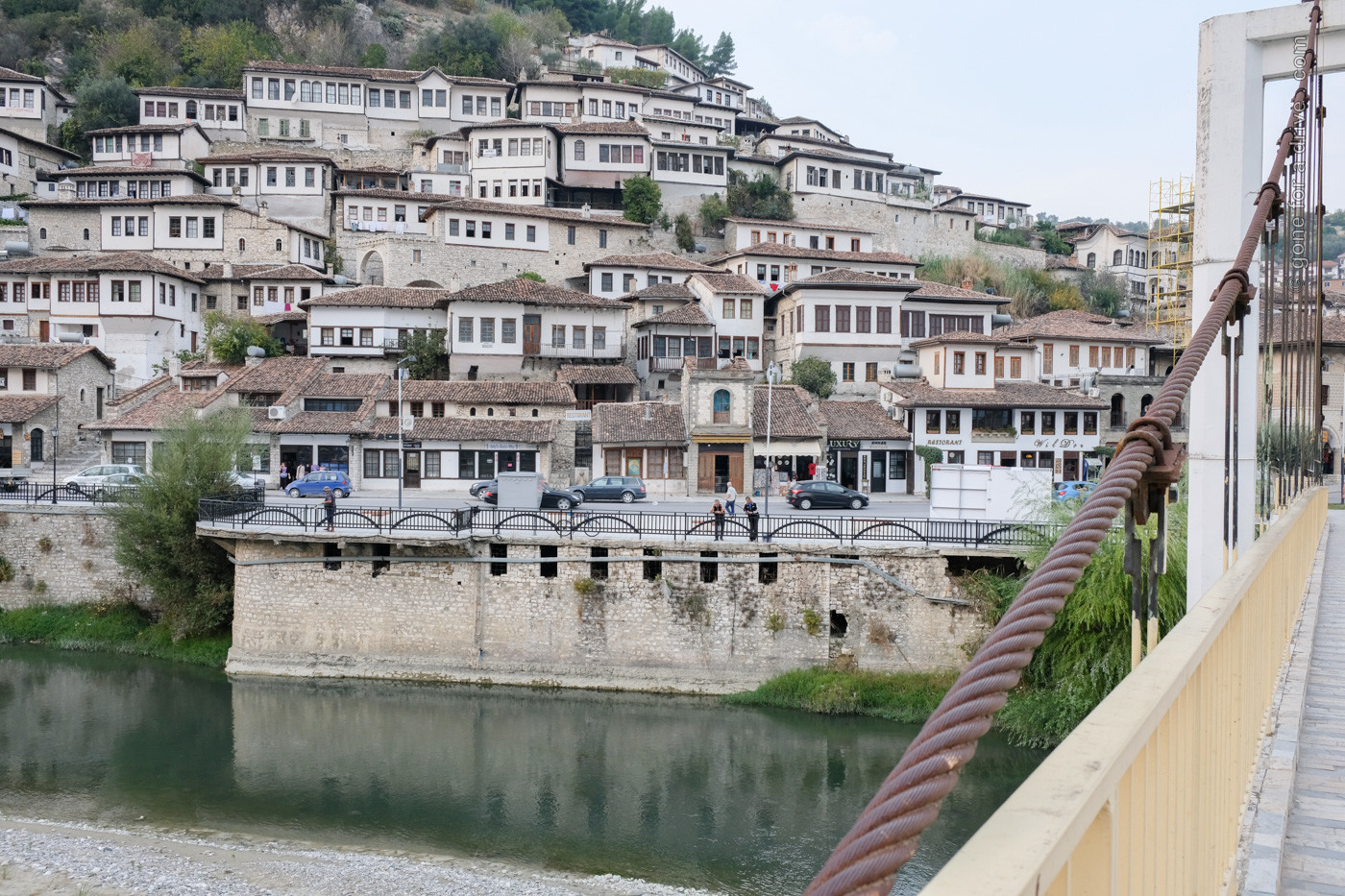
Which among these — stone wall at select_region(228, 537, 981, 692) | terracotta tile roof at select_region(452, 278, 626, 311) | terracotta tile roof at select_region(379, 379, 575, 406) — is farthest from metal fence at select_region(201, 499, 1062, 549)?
terracotta tile roof at select_region(452, 278, 626, 311)

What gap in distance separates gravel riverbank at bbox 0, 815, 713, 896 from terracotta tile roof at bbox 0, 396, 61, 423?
25770 mm

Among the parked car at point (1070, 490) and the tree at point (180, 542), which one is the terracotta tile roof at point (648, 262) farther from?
the tree at point (180, 542)

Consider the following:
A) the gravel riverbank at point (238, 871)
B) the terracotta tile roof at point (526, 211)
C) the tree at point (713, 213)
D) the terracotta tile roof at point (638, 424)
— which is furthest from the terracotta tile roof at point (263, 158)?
the gravel riverbank at point (238, 871)

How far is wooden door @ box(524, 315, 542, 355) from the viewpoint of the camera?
4576 centimetres

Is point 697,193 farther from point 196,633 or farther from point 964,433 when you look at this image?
point 196,633

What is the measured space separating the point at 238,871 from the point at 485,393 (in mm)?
25870

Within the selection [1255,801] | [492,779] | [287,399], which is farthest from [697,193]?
[1255,801]

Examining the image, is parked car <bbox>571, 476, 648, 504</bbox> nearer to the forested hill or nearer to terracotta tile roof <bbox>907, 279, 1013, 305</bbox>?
terracotta tile roof <bbox>907, 279, 1013, 305</bbox>

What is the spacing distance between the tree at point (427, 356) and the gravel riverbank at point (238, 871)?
30.3 meters

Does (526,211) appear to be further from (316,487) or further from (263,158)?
(316,487)

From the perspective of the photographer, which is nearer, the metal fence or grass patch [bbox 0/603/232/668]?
the metal fence

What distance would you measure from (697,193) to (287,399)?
111 ft

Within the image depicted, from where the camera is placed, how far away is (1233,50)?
283 inches

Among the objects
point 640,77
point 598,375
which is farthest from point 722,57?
point 598,375
